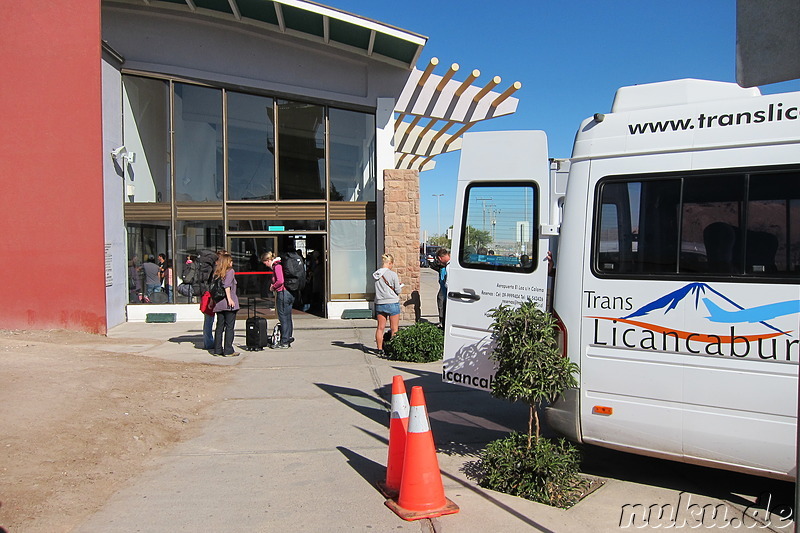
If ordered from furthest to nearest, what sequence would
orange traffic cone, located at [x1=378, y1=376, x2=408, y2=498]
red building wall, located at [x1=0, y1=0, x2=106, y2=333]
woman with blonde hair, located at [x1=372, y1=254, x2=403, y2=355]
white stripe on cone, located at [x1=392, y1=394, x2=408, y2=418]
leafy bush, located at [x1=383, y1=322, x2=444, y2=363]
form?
1. red building wall, located at [x1=0, y1=0, x2=106, y2=333]
2. woman with blonde hair, located at [x1=372, y1=254, x2=403, y2=355]
3. leafy bush, located at [x1=383, y1=322, x2=444, y2=363]
4. white stripe on cone, located at [x1=392, y1=394, x2=408, y2=418]
5. orange traffic cone, located at [x1=378, y1=376, x2=408, y2=498]

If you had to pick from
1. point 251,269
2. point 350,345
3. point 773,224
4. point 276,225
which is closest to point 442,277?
point 350,345

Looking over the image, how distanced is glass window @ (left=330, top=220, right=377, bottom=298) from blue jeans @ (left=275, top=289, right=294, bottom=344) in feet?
14.5

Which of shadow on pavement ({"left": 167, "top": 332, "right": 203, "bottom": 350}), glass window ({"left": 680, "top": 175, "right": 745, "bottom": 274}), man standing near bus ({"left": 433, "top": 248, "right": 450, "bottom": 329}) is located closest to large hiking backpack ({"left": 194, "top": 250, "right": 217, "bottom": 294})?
shadow on pavement ({"left": 167, "top": 332, "right": 203, "bottom": 350})

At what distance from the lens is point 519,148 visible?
541 cm

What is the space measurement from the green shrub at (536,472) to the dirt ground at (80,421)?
2942mm

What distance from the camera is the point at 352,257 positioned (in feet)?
53.0

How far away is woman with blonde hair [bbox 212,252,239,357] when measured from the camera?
1044 centimetres

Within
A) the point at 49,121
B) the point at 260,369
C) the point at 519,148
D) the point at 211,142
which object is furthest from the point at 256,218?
the point at 519,148

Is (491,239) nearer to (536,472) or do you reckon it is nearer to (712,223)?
(712,223)

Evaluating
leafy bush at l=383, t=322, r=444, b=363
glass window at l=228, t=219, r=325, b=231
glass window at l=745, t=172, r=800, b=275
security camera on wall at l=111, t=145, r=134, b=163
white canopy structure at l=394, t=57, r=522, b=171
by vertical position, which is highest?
white canopy structure at l=394, t=57, r=522, b=171

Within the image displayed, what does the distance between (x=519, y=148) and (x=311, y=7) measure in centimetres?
1013

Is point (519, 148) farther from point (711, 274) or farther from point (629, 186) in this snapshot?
point (711, 274)

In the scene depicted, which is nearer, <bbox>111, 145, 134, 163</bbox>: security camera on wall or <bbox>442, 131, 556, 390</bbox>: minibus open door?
<bbox>442, 131, 556, 390</bbox>: minibus open door

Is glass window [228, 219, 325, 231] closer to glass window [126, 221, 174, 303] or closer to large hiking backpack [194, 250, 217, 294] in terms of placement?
glass window [126, 221, 174, 303]
